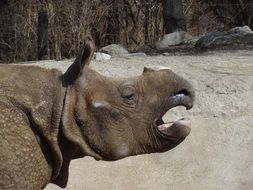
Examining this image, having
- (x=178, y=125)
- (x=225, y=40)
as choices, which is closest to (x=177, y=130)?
(x=178, y=125)

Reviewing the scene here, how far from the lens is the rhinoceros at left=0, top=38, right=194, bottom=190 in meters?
3.58

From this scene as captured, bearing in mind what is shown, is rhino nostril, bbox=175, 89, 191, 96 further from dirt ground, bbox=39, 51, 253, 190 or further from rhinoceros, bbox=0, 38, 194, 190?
dirt ground, bbox=39, 51, 253, 190

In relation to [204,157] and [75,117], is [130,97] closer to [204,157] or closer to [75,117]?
[75,117]

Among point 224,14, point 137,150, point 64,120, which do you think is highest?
point 64,120

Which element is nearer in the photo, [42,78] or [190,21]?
[42,78]

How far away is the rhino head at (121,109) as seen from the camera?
3883 mm

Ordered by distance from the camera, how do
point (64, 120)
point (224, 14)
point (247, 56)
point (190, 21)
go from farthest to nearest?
1. point (224, 14)
2. point (190, 21)
3. point (247, 56)
4. point (64, 120)

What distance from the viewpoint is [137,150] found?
4105mm

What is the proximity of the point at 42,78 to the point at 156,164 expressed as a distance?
4.13 m

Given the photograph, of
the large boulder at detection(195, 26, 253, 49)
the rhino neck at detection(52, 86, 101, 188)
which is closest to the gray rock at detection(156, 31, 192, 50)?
the large boulder at detection(195, 26, 253, 49)

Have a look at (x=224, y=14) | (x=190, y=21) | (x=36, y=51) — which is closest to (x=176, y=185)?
(x=36, y=51)

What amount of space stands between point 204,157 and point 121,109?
388cm

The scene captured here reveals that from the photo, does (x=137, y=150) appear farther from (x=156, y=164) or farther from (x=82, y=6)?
(x=82, y=6)

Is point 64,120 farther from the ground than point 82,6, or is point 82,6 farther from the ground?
point 64,120
